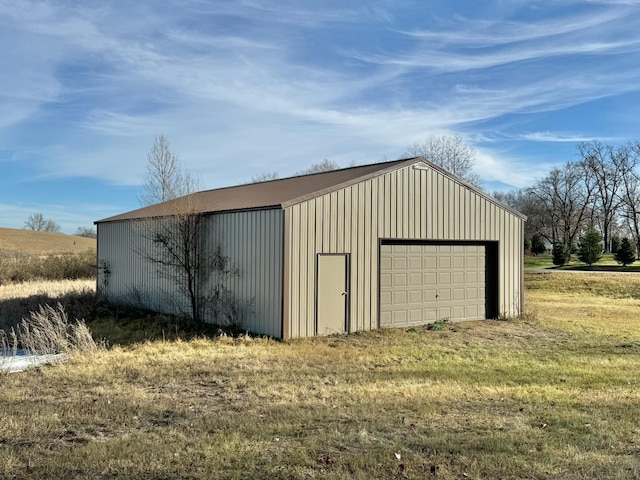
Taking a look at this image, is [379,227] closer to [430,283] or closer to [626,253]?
[430,283]

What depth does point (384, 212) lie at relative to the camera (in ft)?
40.1

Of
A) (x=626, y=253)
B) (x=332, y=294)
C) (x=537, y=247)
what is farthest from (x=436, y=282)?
(x=537, y=247)

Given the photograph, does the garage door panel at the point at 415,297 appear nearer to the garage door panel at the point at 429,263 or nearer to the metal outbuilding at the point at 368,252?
the metal outbuilding at the point at 368,252

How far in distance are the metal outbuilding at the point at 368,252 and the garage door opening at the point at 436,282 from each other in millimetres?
26

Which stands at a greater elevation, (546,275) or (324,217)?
(324,217)

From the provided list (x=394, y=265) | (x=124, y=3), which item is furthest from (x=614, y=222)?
(x=124, y=3)

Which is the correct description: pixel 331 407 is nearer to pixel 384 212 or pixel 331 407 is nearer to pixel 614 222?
pixel 384 212

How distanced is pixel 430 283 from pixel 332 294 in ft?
10.3

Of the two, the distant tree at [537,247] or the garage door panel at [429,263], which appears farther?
the distant tree at [537,247]

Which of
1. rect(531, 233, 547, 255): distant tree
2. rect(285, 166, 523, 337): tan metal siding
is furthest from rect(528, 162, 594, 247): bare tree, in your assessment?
rect(285, 166, 523, 337): tan metal siding

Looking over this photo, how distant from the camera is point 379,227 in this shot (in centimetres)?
1212

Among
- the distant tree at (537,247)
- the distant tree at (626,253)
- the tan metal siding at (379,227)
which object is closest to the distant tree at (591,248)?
the distant tree at (626,253)

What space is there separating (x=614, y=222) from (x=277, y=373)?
203ft

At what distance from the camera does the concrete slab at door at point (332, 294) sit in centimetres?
1110
